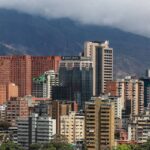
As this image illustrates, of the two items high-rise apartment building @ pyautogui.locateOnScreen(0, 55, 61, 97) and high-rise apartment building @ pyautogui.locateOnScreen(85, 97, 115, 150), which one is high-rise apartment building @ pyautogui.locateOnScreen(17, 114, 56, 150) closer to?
high-rise apartment building @ pyautogui.locateOnScreen(85, 97, 115, 150)

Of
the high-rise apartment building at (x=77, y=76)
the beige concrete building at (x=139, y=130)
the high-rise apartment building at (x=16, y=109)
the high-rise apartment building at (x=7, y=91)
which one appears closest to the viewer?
the beige concrete building at (x=139, y=130)

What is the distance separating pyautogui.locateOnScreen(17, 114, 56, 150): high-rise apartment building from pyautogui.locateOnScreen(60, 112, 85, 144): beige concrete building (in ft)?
2.01

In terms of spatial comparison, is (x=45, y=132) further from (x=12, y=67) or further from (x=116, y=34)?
(x=116, y=34)

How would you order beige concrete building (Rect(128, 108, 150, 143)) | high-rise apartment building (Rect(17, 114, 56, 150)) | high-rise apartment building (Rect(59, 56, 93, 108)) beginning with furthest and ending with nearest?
high-rise apartment building (Rect(59, 56, 93, 108))
beige concrete building (Rect(128, 108, 150, 143))
high-rise apartment building (Rect(17, 114, 56, 150))

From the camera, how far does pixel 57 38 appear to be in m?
147

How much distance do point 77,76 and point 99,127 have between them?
2996cm

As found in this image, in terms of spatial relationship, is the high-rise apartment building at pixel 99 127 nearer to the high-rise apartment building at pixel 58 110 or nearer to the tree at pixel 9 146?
the tree at pixel 9 146

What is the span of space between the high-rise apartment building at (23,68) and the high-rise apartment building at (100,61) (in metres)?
9.03

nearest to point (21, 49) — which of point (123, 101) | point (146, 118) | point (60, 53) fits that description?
point (60, 53)

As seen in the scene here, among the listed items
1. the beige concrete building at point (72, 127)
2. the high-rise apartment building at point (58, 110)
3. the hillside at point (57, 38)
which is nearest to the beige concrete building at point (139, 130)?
the beige concrete building at point (72, 127)

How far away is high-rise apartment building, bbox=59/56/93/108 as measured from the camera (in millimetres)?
68562

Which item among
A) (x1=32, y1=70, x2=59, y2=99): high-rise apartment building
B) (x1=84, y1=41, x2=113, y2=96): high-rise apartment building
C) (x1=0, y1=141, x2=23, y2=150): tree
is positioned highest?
(x1=84, y1=41, x2=113, y2=96): high-rise apartment building

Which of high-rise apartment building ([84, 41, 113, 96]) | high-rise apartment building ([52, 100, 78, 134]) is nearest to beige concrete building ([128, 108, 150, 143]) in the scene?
high-rise apartment building ([52, 100, 78, 134])

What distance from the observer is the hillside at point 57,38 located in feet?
446
